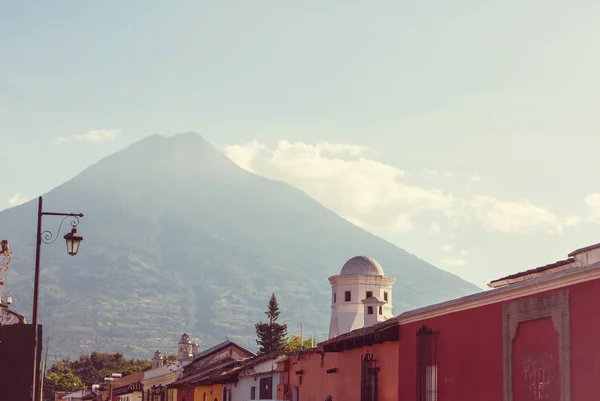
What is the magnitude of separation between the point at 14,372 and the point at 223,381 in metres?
24.3

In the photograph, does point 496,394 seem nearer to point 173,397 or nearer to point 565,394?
point 565,394

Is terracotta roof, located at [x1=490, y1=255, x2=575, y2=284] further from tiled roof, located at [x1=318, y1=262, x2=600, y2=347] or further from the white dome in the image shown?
the white dome

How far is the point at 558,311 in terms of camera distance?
54.0 ft

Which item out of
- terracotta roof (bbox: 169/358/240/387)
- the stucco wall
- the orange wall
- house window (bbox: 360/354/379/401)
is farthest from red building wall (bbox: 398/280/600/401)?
terracotta roof (bbox: 169/358/240/387)

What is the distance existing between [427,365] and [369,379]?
3.93 metres

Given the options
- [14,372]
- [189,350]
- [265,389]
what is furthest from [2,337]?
[189,350]

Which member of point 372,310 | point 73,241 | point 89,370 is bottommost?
point 73,241

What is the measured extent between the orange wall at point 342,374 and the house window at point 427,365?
1.74 m

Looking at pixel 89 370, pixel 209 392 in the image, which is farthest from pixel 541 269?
pixel 89 370

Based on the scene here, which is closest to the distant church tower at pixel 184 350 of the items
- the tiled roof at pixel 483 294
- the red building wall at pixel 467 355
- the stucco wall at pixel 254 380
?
the stucco wall at pixel 254 380

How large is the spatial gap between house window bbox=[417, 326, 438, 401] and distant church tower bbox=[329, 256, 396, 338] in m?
82.0

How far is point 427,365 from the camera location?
22.2 m

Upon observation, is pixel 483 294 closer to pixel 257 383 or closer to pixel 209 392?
pixel 257 383

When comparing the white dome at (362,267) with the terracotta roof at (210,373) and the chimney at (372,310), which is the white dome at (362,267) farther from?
the terracotta roof at (210,373)
